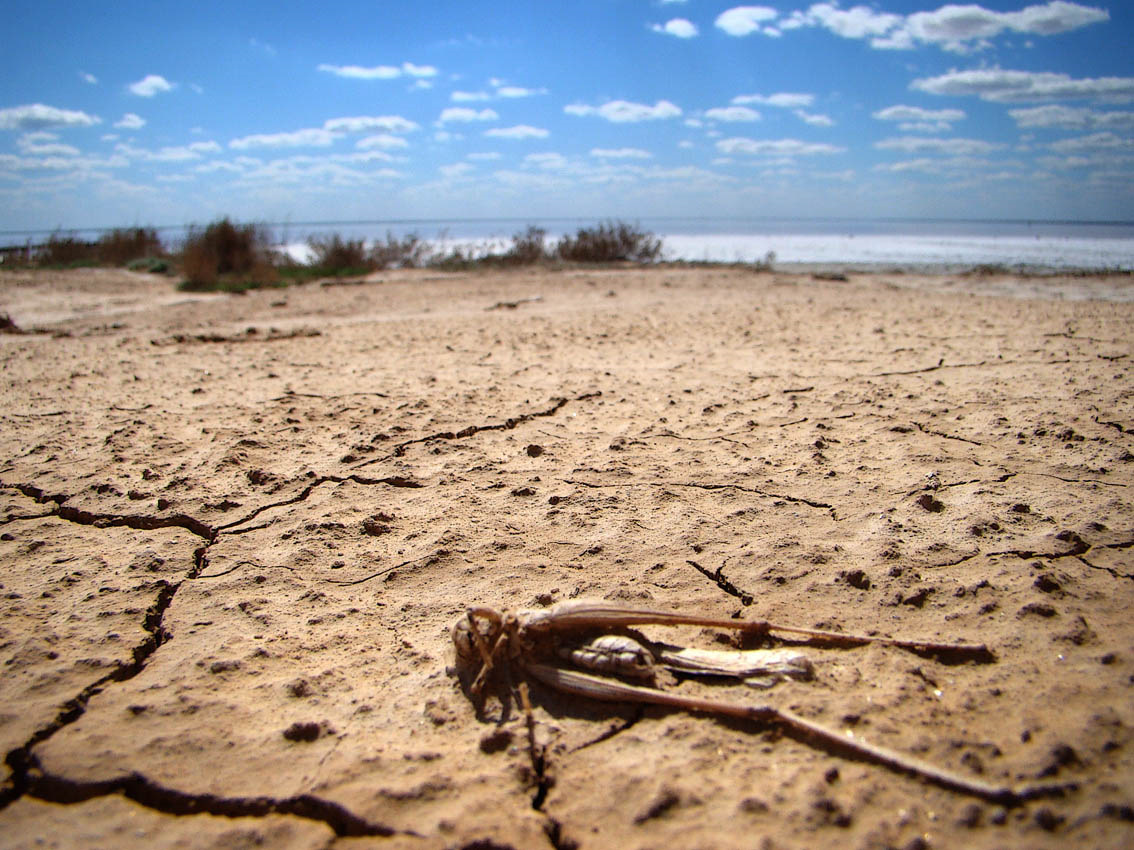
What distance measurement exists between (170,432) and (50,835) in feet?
7.83

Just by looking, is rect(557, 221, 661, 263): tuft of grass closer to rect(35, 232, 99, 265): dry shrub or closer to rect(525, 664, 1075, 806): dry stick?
rect(35, 232, 99, 265): dry shrub

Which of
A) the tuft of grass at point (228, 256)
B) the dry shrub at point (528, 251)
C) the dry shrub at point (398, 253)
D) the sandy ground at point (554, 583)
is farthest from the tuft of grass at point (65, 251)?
the sandy ground at point (554, 583)

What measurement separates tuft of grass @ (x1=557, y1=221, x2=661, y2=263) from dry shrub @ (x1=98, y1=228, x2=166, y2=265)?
302 inches

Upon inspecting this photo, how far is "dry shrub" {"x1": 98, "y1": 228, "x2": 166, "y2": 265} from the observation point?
13141mm

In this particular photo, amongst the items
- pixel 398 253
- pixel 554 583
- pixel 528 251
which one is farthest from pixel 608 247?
pixel 554 583

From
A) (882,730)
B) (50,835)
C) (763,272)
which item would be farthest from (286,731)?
(763,272)

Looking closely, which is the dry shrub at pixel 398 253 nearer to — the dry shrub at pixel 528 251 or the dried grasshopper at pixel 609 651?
the dry shrub at pixel 528 251

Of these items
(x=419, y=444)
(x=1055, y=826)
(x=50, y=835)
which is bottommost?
(x=50, y=835)

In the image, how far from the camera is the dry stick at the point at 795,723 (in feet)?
4.11

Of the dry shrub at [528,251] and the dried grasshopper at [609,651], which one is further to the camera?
the dry shrub at [528,251]

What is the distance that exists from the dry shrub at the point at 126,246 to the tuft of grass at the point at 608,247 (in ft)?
25.2

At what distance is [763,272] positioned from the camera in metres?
10.5

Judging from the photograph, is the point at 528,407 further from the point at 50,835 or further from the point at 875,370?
the point at 50,835

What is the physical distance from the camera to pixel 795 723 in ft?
4.74
